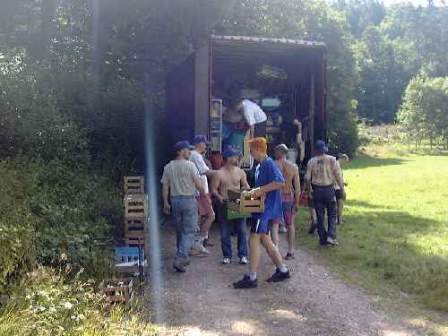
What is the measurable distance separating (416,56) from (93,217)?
89.0m

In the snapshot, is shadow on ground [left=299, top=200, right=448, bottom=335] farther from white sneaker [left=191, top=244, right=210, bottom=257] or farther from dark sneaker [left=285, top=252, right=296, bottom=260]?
white sneaker [left=191, top=244, right=210, bottom=257]

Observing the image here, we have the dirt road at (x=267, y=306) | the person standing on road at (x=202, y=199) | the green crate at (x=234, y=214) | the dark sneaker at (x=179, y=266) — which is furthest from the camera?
the person standing on road at (x=202, y=199)

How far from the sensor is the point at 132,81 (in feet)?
55.2

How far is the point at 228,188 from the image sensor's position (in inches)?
338

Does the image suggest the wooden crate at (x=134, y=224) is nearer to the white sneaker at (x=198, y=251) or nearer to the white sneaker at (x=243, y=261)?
the white sneaker at (x=198, y=251)

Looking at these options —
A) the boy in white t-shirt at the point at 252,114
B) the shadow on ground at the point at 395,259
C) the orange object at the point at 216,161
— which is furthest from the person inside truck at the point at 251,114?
the shadow on ground at the point at 395,259

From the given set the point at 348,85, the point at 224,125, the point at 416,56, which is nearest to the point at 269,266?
the point at 224,125

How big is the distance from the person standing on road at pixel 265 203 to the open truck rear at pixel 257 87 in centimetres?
368

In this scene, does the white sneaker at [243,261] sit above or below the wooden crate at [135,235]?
below

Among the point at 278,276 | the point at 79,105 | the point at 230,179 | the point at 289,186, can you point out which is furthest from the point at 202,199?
the point at 79,105

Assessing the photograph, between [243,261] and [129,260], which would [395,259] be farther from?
[129,260]

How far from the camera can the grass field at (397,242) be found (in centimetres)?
773

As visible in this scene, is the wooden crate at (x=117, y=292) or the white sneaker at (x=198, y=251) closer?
the wooden crate at (x=117, y=292)

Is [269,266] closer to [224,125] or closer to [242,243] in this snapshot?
[242,243]
